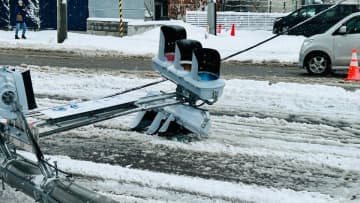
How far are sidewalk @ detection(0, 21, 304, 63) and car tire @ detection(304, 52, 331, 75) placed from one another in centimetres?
358

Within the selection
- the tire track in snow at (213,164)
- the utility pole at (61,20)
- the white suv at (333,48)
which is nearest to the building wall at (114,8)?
the utility pole at (61,20)

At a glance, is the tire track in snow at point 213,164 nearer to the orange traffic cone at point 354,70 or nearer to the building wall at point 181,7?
the orange traffic cone at point 354,70

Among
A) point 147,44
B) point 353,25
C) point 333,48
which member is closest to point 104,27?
point 147,44

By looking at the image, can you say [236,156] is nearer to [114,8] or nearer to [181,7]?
[114,8]

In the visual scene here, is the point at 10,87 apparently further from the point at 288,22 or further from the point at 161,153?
the point at 288,22

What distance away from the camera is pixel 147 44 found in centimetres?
2409

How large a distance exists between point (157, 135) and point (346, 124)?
9.54 feet

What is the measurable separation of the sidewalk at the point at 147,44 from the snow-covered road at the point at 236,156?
33.7ft

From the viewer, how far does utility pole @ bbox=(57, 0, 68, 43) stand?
78.4 ft

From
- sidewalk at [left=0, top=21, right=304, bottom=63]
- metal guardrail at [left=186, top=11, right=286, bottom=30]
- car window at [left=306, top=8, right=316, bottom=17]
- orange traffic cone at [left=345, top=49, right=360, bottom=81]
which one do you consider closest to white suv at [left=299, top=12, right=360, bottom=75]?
orange traffic cone at [left=345, top=49, right=360, bottom=81]

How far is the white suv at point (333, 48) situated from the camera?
1508 cm

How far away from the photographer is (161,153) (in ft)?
22.2

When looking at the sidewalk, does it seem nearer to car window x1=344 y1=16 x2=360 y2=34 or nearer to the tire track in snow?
car window x1=344 y1=16 x2=360 y2=34

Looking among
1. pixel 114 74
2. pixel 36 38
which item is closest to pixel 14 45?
pixel 36 38
